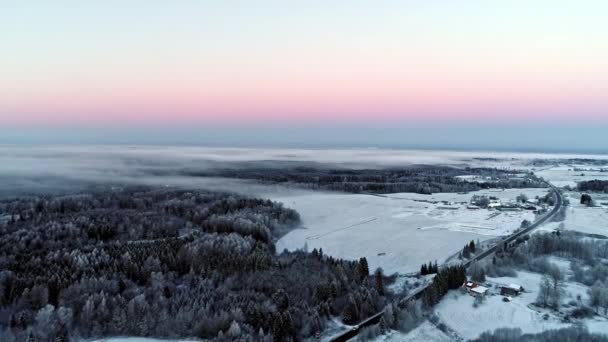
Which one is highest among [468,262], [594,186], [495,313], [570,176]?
[594,186]

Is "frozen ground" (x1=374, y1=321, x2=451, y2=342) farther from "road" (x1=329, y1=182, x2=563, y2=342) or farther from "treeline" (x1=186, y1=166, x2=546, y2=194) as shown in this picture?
"treeline" (x1=186, y1=166, x2=546, y2=194)

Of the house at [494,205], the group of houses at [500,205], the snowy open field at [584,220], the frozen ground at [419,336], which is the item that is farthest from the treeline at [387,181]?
the frozen ground at [419,336]

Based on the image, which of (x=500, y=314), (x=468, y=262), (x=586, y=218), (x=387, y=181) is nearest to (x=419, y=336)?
(x=500, y=314)

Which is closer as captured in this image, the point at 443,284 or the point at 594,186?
the point at 443,284

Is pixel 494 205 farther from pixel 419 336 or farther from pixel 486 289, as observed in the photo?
pixel 419 336

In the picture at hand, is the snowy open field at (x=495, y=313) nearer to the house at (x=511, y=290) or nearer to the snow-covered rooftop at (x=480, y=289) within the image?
the house at (x=511, y=290)

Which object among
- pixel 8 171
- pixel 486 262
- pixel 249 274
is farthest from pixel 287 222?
pixel 8 171

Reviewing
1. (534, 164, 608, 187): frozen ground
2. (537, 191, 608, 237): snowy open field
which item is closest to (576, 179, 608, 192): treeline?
(534, 164, 608, 187): frozen ground
